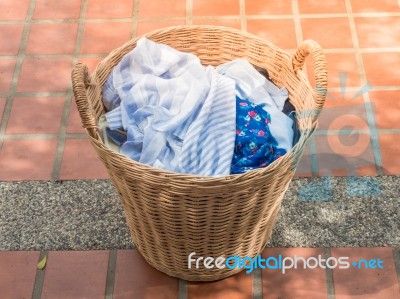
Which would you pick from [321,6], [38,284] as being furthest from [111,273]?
[321,6]

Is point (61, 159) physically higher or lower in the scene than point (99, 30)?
lower

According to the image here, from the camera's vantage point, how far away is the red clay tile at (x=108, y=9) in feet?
8.64

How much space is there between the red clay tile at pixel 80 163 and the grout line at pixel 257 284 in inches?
24.3

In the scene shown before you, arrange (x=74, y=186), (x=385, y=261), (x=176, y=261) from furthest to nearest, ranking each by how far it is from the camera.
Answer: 1. (x=74, y=186)
2. (x=385, y=261)
3. (x=176, y=261)

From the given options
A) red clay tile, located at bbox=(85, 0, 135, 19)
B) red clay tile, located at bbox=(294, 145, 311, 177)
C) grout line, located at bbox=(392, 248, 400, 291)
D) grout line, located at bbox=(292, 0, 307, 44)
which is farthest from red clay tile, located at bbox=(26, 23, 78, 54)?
grout line, located at bbox=(392, 248, 400, 291)

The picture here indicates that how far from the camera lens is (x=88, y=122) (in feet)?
4.79

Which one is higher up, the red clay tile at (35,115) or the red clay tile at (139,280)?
the red clay tile at (35,115)

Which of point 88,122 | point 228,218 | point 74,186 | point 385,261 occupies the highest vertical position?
point 88,122

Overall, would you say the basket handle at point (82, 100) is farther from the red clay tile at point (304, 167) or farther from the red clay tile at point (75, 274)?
the red clay tile at point (304, 167)

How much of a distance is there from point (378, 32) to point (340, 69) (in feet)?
0.95

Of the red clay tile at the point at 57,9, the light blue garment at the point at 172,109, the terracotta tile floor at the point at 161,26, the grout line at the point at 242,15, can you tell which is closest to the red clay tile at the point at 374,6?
the terracotta tile floor at the point at 161,26

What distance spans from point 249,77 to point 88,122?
0.56 metres

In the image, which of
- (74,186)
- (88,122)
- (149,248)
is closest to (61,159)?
(74,186)

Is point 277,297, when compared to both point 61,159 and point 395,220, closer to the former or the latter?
point 395,220
